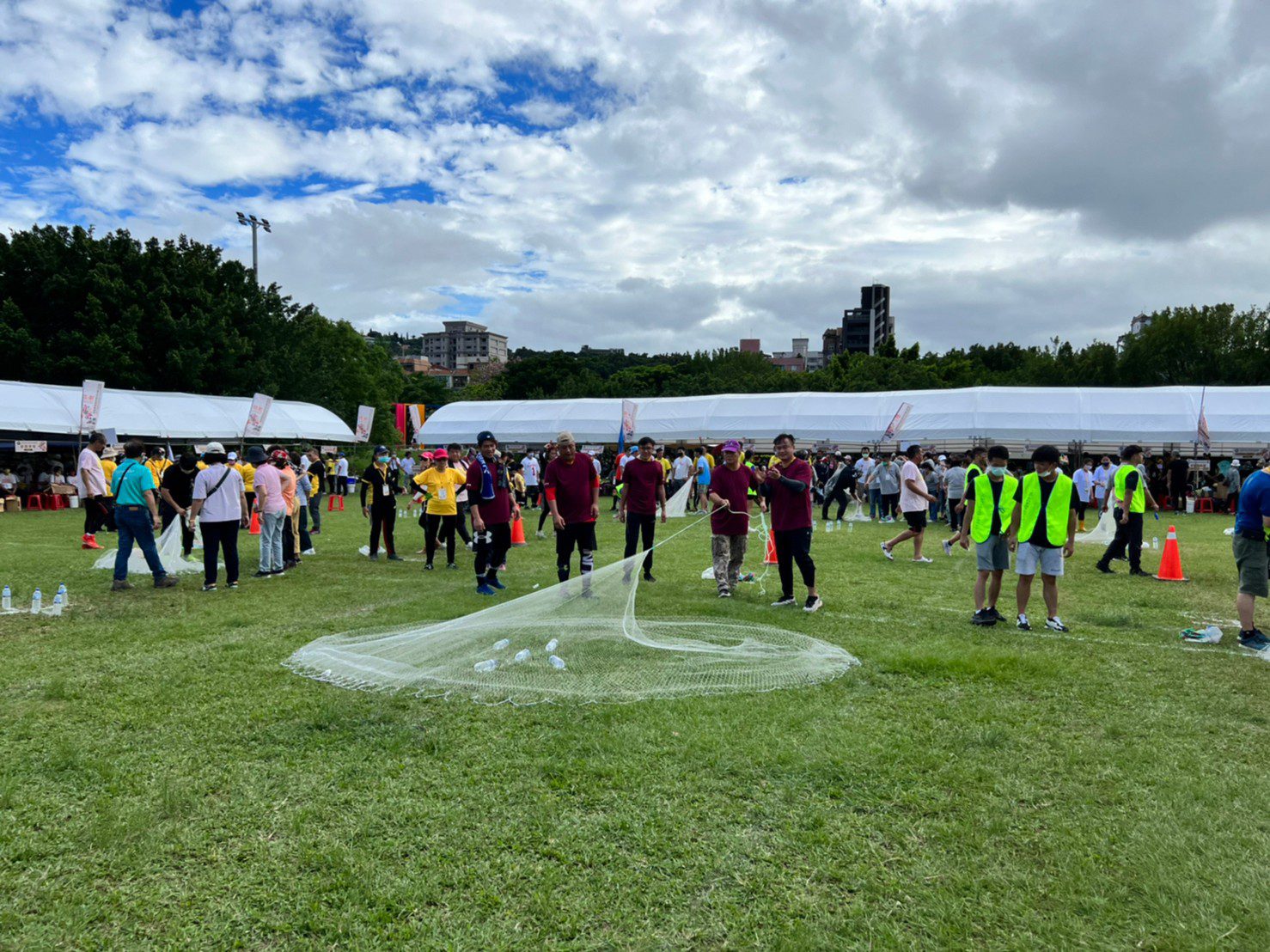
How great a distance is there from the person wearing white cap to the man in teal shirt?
51 cm

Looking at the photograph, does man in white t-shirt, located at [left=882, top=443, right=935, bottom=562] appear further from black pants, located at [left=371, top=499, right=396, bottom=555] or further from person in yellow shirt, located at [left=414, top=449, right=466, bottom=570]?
black pants, located at [left=371, top=499, right=396, bottom=555]

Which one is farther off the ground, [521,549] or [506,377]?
[506,377]

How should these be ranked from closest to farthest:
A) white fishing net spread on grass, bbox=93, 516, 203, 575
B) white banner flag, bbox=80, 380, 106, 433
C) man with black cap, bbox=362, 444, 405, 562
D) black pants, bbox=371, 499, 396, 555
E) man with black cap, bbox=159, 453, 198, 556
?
1. man with black cap, bbox=159, 453, 198, 556
2. white fishing net spread on grass, bbox=93, 516, 203, 575
3. man with black cap, bbox=362, 444, 405, 562
4. black pants, bbox=371, 499, 396, 555
5. white banner flag, bbox=80, 380, 106, 433

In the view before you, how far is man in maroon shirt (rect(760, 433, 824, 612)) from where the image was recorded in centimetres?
889

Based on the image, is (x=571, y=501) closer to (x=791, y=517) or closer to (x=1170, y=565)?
(x=791, y=517)

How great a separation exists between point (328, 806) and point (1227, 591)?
1179 cm

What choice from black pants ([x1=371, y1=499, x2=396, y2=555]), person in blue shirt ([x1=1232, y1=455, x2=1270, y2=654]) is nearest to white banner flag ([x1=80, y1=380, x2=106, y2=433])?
black pants ([x1=371, y1=499, x2=396, y2=555])

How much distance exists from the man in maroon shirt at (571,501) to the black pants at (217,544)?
4.29 metres

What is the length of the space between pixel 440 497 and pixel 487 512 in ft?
7.17

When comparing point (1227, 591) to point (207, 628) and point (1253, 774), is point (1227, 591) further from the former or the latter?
point (207, 628)

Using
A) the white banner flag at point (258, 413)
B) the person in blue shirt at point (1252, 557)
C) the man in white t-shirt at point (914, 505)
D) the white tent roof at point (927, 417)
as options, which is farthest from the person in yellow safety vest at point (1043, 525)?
the white tent roof at point (927, 417)

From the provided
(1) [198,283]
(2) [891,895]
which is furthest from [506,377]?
(2) [891,895]

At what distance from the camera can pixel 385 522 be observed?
1316 cm

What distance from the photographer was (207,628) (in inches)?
308
